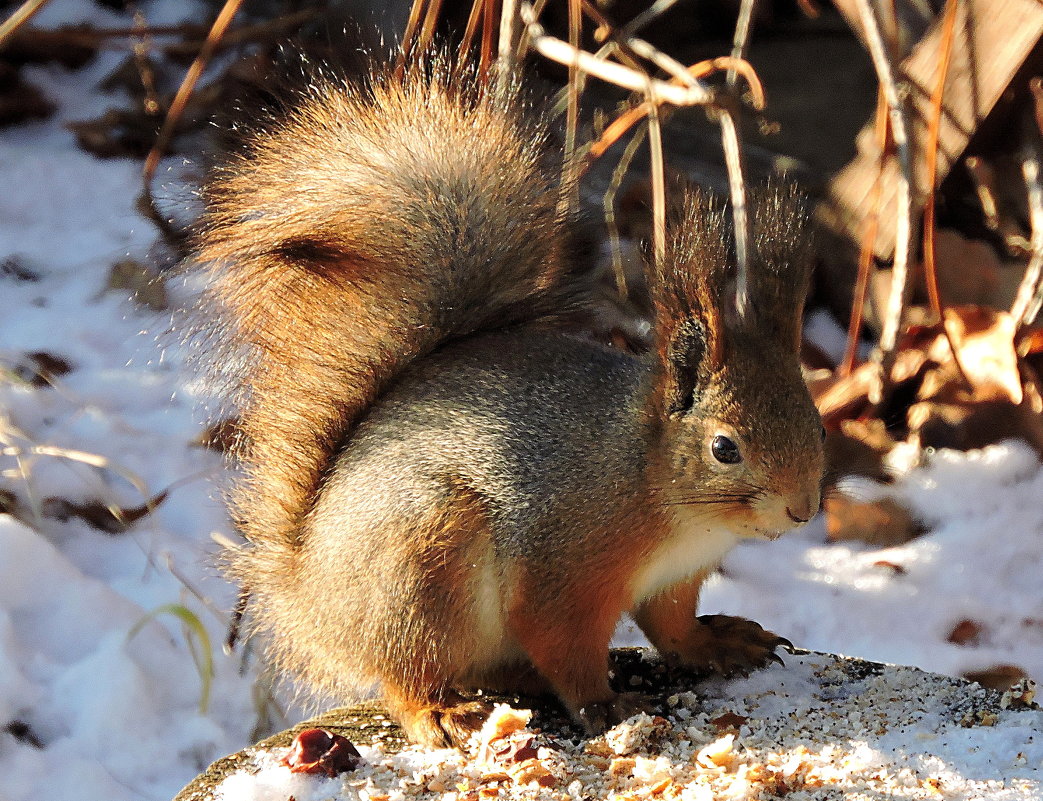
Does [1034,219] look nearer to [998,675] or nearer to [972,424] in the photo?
[972,424]

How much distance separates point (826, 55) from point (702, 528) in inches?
88.2

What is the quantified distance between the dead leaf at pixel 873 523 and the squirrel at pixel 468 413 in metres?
0.91

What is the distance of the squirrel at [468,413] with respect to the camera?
1.33m

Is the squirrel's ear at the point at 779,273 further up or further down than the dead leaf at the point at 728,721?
further up

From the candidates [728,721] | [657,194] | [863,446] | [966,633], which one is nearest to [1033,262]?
[863,446]

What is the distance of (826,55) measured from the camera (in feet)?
10.6

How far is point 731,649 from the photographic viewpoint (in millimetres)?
1495

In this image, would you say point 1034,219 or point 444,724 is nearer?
point 444,724

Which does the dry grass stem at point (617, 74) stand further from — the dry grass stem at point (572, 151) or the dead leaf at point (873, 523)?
the dead leaf at point (873, 523)

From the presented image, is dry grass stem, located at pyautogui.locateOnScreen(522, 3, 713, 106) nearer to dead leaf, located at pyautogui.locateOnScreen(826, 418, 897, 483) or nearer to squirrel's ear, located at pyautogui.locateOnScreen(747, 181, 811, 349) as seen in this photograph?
squirrel's ear, located at pyautogui.locateOnScreen(747, 181, 811, 349)

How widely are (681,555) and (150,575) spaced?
3.98 feet

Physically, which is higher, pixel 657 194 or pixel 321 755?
pixel 657 194

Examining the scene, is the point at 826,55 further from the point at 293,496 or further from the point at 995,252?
the point at 293,496

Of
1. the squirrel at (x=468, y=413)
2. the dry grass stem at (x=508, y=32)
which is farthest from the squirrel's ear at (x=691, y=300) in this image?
the dry grass stem at (x=508, y=32)
